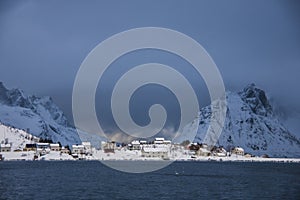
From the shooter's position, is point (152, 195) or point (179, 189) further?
point (179, 189)

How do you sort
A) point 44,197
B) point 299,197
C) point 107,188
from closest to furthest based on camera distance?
point 44,197, point 299,197, point 107,188

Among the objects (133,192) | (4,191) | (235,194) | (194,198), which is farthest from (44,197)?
(235,194)

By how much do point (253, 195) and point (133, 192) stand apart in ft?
82.6

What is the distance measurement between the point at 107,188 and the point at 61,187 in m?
10.5

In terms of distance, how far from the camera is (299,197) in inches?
3132

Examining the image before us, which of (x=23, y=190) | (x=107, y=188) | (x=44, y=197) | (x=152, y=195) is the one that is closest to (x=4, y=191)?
(x=23, y=190)

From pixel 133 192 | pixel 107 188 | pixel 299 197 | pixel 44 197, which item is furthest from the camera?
pixel 107 188

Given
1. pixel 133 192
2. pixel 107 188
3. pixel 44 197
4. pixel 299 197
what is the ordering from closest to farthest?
1. pixel 44 197
2. pixel 299 197
3. pixel 133 192
4. pixel 107 188

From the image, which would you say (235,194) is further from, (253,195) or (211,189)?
(211,189)

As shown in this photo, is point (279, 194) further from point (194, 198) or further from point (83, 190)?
point (83, 190)

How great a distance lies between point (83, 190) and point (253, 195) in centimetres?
3608

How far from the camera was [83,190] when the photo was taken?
8631cm

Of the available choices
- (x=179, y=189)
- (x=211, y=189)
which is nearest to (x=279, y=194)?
(x=211, y=189)

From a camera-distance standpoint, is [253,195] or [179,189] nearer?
[253,195]
